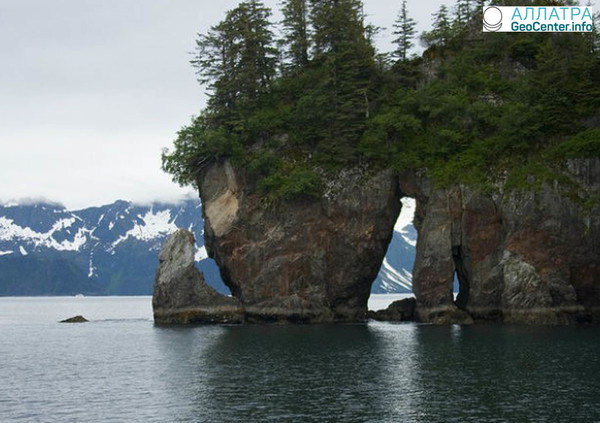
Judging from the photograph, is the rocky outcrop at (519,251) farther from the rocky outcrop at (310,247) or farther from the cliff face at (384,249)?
the rocky outcrop at (310,247)

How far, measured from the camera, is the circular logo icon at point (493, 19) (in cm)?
10400

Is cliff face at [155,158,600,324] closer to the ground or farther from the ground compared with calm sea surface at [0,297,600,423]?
farther from the ground

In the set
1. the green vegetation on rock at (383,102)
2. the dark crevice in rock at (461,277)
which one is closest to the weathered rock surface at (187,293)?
the green vegetation on rock at (383,102)

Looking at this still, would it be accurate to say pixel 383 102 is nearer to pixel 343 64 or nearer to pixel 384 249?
pixel 343 64

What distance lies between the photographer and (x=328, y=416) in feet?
133

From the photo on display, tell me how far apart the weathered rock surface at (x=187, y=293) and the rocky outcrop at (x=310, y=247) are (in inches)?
107

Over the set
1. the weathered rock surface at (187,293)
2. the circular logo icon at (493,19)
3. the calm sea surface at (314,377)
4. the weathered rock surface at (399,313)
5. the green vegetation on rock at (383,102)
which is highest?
the circular logo icon at (493,19)

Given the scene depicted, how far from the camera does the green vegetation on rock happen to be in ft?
308

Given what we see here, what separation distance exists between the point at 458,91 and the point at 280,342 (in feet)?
157

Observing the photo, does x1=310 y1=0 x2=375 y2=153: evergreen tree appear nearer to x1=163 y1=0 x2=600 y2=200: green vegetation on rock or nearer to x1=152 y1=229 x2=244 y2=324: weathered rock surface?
x1=163 y1=0 x2=600 y2=200: green vegetation on rock

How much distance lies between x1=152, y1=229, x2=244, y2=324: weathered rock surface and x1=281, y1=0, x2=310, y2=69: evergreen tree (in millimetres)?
32647

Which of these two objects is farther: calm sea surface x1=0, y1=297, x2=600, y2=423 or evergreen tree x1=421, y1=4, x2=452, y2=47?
evergreen tree x1=421, y1=4, x2=452, y2=47

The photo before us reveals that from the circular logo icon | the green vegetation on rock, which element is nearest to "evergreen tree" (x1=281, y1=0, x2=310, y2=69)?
the green vegetation on rock

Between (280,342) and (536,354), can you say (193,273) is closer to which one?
(280,342)
